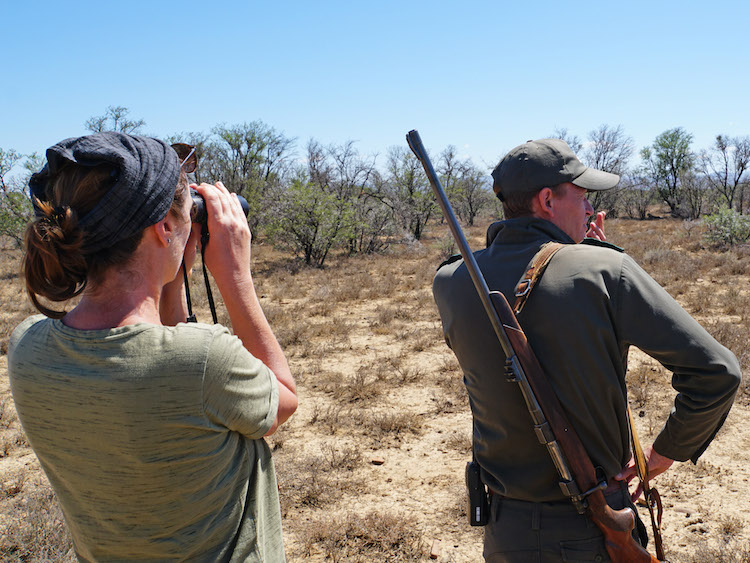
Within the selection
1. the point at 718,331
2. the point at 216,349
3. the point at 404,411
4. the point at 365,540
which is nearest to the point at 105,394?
the point at 216,349

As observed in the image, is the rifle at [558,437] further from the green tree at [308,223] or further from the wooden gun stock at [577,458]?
the green tree at [308,223]

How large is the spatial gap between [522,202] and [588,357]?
21.6 inches

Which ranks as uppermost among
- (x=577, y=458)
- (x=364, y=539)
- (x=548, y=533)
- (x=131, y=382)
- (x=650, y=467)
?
(x=131, y=382)

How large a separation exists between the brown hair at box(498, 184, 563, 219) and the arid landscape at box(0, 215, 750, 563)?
231 centimetres

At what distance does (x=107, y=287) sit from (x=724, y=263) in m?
14.1

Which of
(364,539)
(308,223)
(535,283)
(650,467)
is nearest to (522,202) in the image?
(535,283)

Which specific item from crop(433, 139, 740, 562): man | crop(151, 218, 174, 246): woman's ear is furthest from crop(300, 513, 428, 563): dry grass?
crop(151, 218, 174, 246): woman's ear

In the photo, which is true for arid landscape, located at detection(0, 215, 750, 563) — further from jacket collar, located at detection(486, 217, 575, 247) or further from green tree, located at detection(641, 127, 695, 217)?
green tree, located at detection(641, 127, 695, 217)

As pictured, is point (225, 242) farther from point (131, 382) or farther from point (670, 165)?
point (670, 165)

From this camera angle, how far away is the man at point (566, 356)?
1.44 m

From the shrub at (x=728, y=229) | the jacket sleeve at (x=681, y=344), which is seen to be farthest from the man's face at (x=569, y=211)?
the shrub at (x=728, y=229)

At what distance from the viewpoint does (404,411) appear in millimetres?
5234

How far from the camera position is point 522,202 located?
68.9 inches

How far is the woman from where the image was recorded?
37.5 inches
